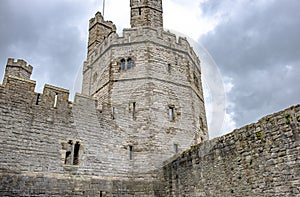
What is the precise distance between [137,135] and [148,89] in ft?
7.03

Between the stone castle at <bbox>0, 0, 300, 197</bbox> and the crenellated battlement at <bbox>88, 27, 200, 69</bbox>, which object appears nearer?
the stone castle at <bbox>0, 0, 300, 197</bbox>

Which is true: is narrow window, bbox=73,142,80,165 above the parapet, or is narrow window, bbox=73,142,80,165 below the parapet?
below

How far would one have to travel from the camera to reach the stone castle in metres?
6.21

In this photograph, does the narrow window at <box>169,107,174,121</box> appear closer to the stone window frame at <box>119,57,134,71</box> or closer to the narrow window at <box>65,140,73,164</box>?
the stone window frame at <box>119,57,134,71</box>

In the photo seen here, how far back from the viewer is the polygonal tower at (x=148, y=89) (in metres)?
10.6

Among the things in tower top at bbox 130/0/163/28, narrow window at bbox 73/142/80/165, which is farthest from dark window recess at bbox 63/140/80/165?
tower top at bbox 130/0/163/28

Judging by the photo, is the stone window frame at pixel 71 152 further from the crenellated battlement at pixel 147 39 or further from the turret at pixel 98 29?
the turret at pixel 98 29

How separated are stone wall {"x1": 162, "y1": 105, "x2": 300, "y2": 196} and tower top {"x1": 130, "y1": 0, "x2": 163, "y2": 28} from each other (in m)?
7.98

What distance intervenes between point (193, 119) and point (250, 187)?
577 centimetres

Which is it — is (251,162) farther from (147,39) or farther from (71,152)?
(147,39)

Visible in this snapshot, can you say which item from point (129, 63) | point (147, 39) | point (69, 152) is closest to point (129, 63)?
point (129, 63)

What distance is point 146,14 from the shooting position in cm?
1396

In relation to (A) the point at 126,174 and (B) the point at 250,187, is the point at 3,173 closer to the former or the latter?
(A) the point at 126,174

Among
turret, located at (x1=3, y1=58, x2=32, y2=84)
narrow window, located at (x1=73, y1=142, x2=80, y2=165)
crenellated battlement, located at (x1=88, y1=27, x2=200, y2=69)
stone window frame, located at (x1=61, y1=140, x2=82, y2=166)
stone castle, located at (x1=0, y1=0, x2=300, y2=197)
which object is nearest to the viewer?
stone castle, located at (x1=0, y1=0, x2=300, y2=197)
